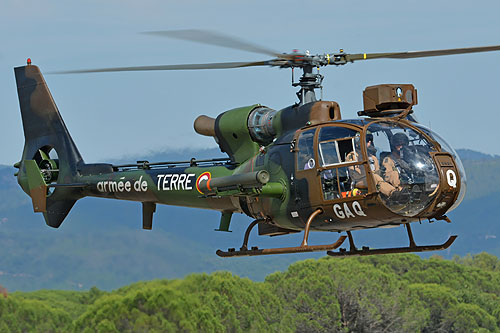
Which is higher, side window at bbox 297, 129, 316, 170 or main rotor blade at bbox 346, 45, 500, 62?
main rotor blade at bbox 346, 45, 500, 62

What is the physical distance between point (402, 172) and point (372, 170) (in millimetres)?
526

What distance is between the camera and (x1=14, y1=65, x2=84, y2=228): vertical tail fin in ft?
83.3

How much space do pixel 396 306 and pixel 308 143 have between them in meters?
67.0

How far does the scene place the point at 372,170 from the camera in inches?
719

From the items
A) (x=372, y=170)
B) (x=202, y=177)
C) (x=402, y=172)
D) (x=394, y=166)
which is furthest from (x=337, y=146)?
(x=202, y=177)

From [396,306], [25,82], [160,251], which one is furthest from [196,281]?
[160,251]

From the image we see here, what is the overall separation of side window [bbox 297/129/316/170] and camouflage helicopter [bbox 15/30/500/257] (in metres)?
0.02

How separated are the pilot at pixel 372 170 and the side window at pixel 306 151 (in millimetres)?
903

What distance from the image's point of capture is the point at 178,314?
221 ft

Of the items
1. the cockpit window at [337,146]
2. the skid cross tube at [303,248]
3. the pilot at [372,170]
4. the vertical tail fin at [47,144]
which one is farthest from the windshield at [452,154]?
the vertical tail fin at [47,144]

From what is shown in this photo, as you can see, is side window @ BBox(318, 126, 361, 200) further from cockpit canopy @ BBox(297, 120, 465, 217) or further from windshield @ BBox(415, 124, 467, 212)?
windshield @ BBox(415, 124, 467, 212)

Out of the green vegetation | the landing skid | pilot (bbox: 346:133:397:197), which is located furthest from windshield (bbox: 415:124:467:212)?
the green vegetation

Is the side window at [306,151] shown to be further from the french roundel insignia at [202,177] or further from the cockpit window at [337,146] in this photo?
the french roundel insignia at [202,177]

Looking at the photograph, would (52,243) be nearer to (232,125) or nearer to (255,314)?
(255,314)
